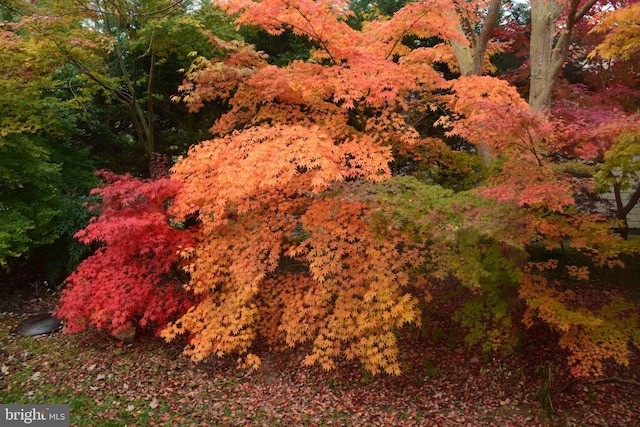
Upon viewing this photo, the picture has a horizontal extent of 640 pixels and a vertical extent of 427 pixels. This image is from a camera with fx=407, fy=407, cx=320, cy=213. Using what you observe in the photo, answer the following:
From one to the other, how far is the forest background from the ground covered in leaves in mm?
437

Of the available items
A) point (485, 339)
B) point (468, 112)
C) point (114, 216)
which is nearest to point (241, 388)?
point (114, 216)

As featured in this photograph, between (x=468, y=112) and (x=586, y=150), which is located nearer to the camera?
(x=586, y=150)

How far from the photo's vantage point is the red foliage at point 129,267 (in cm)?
745

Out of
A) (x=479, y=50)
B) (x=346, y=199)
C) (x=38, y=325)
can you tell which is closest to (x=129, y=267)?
(x=38, y=325)

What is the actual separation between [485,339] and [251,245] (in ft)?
15.0

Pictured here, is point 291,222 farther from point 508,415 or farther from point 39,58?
point 39,58

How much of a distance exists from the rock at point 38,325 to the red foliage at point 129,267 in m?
0.84

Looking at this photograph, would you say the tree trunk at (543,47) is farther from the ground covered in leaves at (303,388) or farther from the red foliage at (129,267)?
the red foliage at (129,267)

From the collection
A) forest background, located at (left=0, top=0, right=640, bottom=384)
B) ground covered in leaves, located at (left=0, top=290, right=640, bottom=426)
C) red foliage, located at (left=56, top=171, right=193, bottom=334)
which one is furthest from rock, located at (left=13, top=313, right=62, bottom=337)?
forest background, located at (left=0, top=0, right=640, bottom=384)

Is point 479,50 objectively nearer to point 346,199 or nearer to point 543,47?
point 543,47

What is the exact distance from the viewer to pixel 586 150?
18.4 feet

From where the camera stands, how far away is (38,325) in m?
8.72

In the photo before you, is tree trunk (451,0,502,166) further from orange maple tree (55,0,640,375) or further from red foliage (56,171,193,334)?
red foliage (56,171,193,334)

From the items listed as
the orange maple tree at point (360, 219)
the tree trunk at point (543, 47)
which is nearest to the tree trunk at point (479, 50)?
the orange maple tree at point (360, 219)
